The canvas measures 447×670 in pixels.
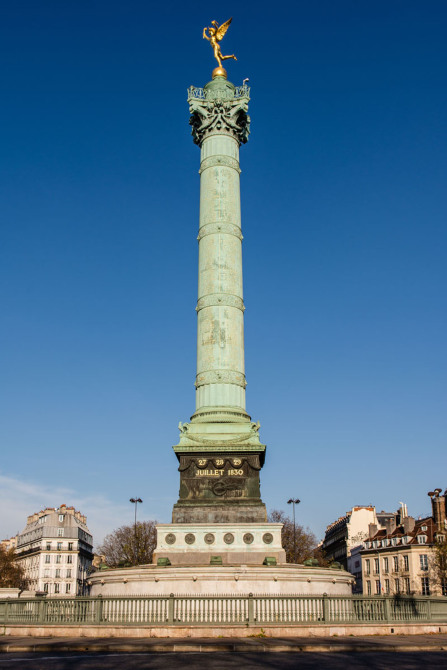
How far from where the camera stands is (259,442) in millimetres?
31750

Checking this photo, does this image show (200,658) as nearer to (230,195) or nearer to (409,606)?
(409,606)

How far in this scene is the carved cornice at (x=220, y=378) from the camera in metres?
33.8

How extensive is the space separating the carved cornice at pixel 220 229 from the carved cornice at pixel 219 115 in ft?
20.1

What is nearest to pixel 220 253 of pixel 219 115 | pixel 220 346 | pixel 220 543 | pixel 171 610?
pixel 220 346

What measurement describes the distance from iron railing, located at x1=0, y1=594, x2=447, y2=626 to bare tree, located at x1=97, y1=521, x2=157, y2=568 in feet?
149

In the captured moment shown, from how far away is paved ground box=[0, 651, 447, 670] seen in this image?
511 inches

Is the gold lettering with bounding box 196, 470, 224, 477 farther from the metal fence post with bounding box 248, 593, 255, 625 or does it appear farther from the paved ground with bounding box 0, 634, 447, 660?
the paved ground with bounding box 0, 634, 447, 660

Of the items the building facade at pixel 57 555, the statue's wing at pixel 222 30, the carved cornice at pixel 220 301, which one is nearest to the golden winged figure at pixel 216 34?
the statue's wing at pixel 222 30

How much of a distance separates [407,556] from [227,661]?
6368cm

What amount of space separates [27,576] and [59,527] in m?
8.63

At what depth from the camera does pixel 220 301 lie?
35.0m

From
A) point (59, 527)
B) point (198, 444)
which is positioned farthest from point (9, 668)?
point (59, 527)

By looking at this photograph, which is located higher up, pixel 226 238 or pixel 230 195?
pixel 230 195

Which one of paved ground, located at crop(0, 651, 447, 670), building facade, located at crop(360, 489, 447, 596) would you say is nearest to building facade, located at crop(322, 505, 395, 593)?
building facade, located at crop(360, 489, 447, 596)
